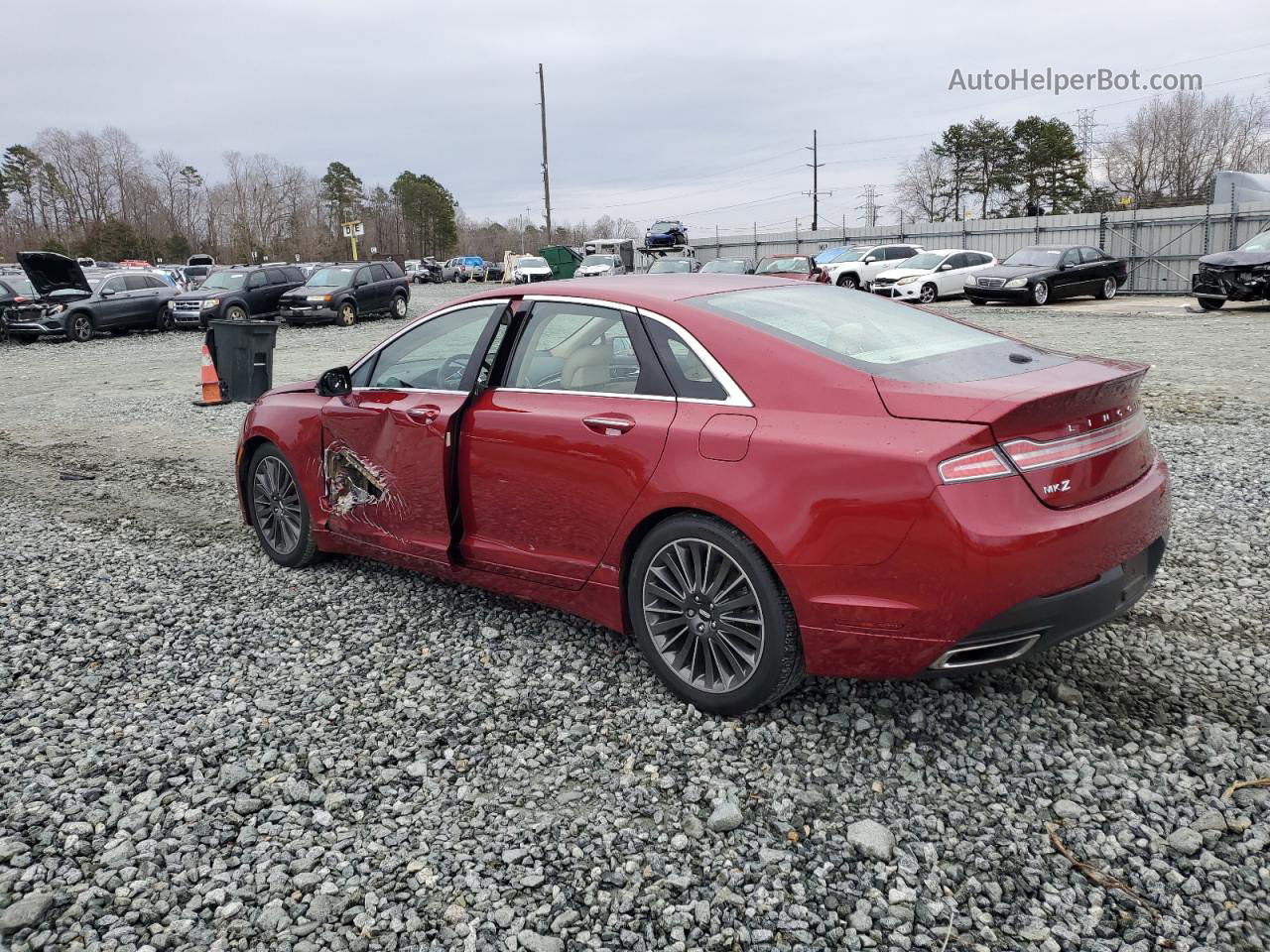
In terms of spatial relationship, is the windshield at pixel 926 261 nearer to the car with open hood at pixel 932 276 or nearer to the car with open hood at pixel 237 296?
the car with open hood at pixel 932 276

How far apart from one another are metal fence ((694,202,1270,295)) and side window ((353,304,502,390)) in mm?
29409

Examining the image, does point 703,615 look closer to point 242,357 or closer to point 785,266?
point 242,357

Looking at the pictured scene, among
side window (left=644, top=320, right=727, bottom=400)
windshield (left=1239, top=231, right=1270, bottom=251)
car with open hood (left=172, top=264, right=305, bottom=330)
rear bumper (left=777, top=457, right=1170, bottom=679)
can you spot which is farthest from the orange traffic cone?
windshield (left=1239, top=231, right=1270, bottom=251)

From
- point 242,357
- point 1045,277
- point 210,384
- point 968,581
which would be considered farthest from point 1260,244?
point 968,581

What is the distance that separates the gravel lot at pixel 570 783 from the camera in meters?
2.51

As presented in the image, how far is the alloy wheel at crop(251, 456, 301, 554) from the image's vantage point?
531cm

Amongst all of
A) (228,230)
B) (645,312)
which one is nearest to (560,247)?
(645,312)

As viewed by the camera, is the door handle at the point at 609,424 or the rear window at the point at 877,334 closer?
the rear window at the point at 877,334

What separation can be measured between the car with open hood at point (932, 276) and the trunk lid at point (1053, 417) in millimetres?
24049

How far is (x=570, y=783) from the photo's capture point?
3154mm

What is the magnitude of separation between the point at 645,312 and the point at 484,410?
0.88m

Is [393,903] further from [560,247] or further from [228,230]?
[228,230]

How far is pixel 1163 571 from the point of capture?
4.68 m

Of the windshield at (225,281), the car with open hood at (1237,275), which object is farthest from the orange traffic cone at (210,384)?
the car with open hood at (1237,275)
